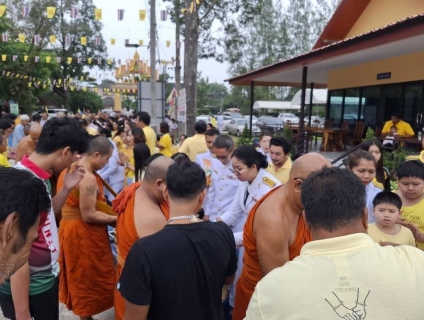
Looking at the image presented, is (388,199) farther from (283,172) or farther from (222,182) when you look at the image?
(222,182)

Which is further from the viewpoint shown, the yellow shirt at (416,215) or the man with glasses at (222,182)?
the man with glasses at (222,182)

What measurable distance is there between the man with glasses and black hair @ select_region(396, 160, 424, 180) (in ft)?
5.35

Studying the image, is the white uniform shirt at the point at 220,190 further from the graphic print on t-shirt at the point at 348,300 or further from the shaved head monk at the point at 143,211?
the graphic print on t-shirt at the point at 348,300

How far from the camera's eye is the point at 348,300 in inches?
43.1

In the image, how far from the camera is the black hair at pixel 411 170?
302 centimetres

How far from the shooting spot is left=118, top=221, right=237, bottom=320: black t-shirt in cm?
169

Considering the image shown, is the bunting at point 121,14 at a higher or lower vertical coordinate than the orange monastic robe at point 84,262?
higher

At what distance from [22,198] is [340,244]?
1.05 m

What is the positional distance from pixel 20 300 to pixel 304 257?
61.0 inches

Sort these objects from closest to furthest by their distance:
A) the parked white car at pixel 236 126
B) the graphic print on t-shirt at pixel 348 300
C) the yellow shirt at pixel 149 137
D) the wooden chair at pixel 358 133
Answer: the graphic print on t-shirt at pixel 348 300, the yellow shirt at pixel 149 137, the wooden chair at pixel 358 133, the parked white car at pixel 236 126

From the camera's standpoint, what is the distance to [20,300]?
1.91 metres

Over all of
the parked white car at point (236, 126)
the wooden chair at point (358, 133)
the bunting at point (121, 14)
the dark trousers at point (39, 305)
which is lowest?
the parked white car at point (236, 126)

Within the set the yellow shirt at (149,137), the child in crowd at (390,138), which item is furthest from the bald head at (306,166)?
the child in crowd at (390,138)

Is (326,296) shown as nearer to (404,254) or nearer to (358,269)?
(358,269)
